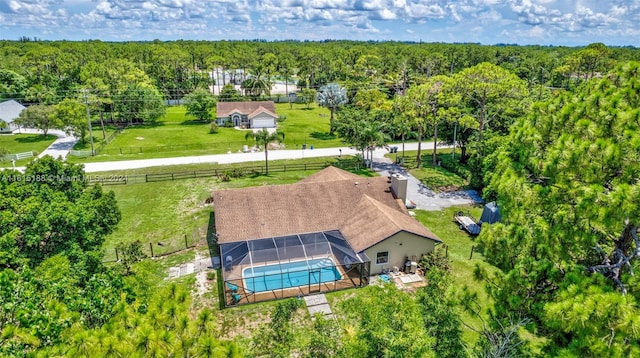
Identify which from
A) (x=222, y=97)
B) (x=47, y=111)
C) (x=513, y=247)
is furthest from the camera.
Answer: (x=222, y=97)

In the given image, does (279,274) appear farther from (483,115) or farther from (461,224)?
(483,115)

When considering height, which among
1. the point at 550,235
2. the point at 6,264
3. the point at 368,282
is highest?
the point at 550,235

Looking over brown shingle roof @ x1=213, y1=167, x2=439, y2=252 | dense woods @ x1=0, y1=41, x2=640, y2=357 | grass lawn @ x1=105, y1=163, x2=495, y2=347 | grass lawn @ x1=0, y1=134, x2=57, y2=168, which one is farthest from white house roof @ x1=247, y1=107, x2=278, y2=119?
dense woods @ x1=0, y1=41, x2=640, y2=357

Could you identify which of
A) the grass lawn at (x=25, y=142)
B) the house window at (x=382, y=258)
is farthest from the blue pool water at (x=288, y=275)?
the grass lawn at (x=25, y=142)

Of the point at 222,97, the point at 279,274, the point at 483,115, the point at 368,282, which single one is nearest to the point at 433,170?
the point at 483,115

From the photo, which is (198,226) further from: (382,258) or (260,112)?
(260,112)

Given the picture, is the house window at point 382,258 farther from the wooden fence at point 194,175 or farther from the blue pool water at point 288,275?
the wooden fence at point 194,175
